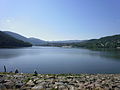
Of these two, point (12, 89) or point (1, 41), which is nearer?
point (12, 89)

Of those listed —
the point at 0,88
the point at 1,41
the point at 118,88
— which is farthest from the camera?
the point at 1,41

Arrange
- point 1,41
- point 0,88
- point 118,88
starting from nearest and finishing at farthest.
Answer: point 0,88 → point 118,88 → point 1,41

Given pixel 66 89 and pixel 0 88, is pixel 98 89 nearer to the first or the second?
pixel 66 89

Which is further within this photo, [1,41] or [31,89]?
[1,41]

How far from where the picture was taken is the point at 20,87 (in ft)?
33.1

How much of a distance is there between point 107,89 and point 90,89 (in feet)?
4.04

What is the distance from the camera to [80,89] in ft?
31.3

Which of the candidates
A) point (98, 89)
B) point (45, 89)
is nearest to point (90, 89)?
point (98, 89)

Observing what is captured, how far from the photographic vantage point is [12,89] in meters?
9.41

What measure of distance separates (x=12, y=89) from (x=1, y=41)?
207 metres

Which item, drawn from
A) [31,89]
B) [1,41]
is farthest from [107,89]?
[1,41]

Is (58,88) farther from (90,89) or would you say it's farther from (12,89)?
(12,89)

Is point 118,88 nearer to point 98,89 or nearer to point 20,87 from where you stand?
point 98,89

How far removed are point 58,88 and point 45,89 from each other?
0.98m
